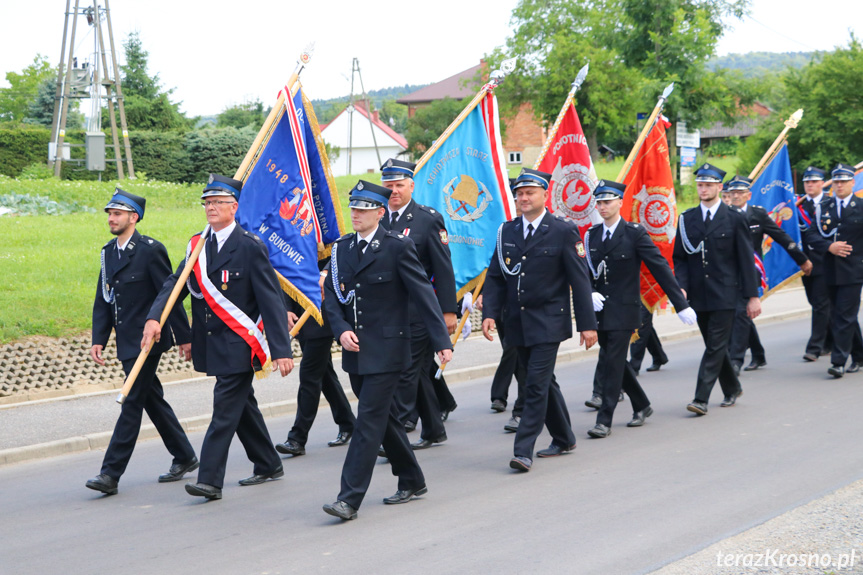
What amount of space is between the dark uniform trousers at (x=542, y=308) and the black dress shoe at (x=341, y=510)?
1.63 meters

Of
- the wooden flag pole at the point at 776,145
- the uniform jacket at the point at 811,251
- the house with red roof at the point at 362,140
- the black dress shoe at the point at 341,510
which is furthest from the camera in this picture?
the house with red roof at the point at 362,140

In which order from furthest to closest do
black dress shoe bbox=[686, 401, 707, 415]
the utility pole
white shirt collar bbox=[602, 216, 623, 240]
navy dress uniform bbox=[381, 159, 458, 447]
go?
the utility pole
black dress shoe bbox=[686, 401, 707, 415]
white shirt collar bbox=[602, 216, 623, 240]
navy dress uniform bbox=[381, 159, 458, 447]

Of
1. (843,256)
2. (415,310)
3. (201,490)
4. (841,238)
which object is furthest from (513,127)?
(201,490)

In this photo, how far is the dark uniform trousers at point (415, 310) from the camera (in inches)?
291

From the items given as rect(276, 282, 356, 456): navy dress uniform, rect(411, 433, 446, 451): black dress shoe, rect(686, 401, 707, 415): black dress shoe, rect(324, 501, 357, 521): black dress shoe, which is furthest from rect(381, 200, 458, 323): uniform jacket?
rect(686, 401, 707, 415): black dress shoe

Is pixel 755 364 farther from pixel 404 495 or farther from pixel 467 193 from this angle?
pixel 404 495

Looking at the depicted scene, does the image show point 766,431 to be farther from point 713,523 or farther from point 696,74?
point 696,74

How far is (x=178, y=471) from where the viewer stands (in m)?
7.34

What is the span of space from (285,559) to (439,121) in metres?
50.6

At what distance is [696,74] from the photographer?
3612 centimetres

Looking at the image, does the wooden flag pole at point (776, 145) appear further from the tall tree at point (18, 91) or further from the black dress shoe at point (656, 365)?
the tall tree at point (18, 91)

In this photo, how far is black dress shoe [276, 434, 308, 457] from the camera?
806 centimetres

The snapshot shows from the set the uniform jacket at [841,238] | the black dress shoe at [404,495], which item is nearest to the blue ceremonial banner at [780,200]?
the uniform jacket at [841,238]

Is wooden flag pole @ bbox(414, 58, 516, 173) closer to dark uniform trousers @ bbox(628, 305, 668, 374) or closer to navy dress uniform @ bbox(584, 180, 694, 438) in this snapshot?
navy dress uniform @ bbox(584, 180, 694, 438)
